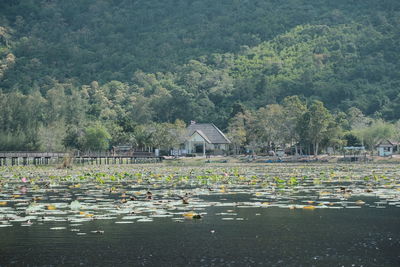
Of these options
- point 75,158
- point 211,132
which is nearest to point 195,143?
point 211,132

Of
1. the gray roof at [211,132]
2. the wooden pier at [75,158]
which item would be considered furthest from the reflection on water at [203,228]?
the gray roof at [211,132]

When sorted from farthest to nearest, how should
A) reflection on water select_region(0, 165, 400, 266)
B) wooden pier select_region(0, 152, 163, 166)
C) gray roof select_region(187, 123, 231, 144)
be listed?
gray roof select_region(187, 123, 231, 144)
wooden pier select_region(0, 152, 163, 166)
reflection on water select_region(0, 165, 400, 266)

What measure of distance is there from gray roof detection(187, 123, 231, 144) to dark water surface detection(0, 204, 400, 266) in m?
95.4

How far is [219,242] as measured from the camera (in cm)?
1906

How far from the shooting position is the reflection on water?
56.4 feet

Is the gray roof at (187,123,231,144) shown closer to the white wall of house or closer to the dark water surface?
the white wall of house

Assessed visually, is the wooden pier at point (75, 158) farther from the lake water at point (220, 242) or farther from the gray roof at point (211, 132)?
the lake water at point (220, 242)

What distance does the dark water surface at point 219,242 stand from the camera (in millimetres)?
16875

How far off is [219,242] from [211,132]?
10287 centimetres

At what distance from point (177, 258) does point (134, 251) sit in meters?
1.47

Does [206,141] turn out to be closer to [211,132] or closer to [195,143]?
[195,143]

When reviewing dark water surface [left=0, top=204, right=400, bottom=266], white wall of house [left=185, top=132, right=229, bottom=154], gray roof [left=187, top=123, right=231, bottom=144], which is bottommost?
dark water surface [left=0, top=204, right=400, bottom=266]

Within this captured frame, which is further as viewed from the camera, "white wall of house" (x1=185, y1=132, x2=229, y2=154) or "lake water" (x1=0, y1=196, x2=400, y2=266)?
"white wall of house" (x1=185, y1=132, x2=229, y2=154)

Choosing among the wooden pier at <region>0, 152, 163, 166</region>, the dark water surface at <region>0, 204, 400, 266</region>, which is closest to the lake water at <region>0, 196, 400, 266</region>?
the dark water surface at <region>0, 204, 400, 266</region>
